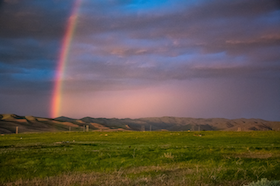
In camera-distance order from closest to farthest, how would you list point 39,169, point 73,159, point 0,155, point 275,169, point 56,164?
point 275,169, point 39,169, point 56,164, point 73,159, point 0,155

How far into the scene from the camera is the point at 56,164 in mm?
20250

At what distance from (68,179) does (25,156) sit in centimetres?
1160

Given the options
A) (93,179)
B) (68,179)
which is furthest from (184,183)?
(68,179)

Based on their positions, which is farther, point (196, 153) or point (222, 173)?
point (196, 153)

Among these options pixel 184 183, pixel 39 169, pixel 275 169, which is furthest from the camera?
pixel 39 169

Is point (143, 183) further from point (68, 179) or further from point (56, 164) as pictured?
point (56, 164)

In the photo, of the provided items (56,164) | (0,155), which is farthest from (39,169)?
(0,155)

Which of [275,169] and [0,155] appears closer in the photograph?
[275,169]

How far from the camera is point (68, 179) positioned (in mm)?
13461

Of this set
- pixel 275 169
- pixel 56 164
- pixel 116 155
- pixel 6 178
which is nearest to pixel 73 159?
pixel 56 164

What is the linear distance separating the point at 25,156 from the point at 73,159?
4814 mm

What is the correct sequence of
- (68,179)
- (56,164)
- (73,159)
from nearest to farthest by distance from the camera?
(68,179) < (56,164) < (73,159)

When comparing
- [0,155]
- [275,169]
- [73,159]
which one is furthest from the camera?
[0,155]

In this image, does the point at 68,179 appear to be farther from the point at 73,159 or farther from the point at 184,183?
the point at 73,159
